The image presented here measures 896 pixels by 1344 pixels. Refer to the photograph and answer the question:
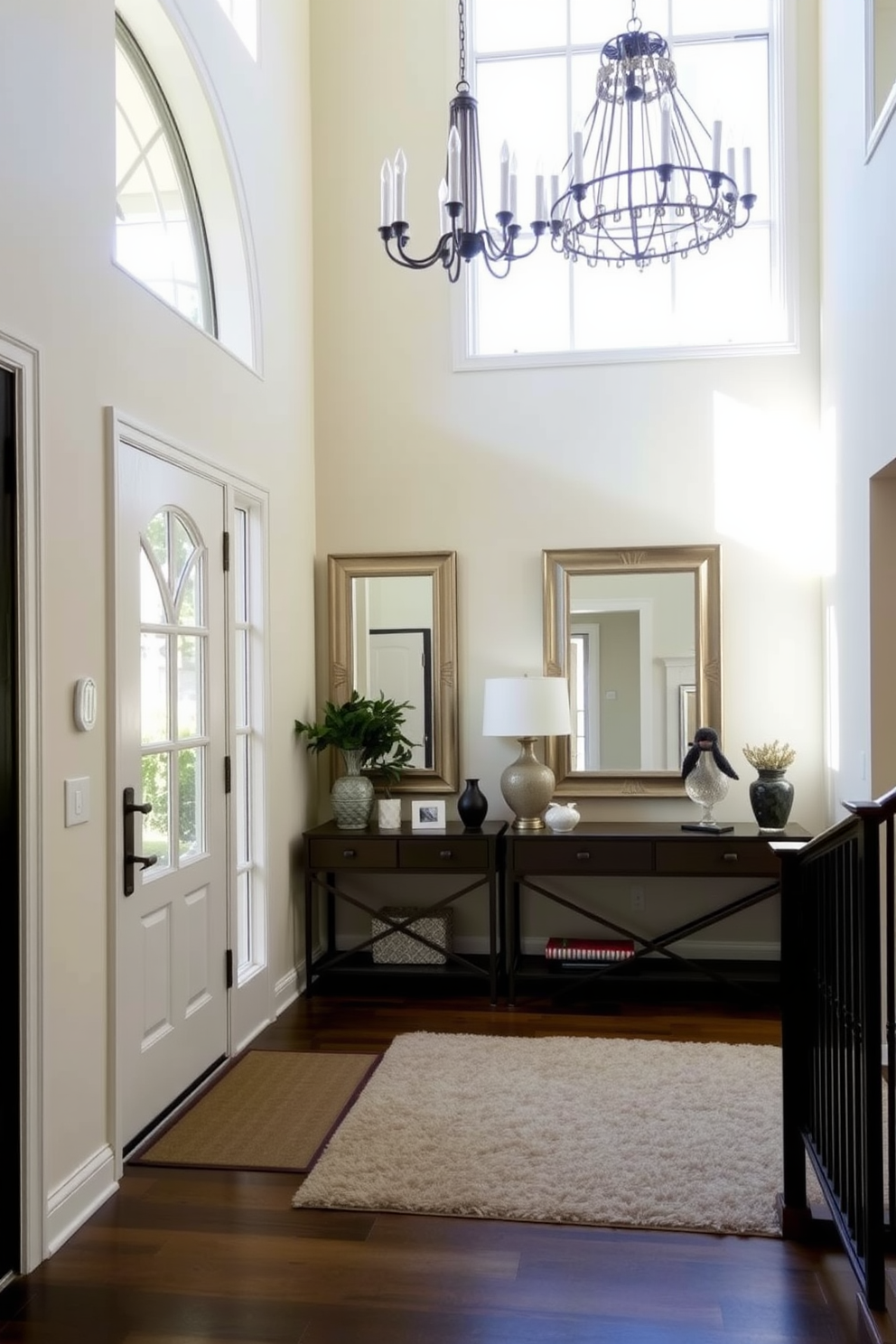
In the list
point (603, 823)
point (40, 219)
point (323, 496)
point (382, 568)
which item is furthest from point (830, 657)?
point (40, 219)

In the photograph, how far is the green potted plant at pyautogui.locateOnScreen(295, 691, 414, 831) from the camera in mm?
4910

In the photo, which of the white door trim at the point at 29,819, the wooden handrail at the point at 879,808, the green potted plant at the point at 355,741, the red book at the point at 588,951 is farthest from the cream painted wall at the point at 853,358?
the white door trim at the point at 29,819

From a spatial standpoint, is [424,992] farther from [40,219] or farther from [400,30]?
[400,30]

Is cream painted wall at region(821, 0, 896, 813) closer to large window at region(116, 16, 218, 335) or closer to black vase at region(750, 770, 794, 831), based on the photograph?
black vase at region(750, 770, 794, 831)

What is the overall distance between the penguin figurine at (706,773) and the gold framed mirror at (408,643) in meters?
1.12

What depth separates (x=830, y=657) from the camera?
4.75 m

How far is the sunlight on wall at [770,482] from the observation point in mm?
5016

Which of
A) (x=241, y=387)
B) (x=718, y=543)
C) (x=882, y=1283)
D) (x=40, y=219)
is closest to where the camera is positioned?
(x=882, y=1283)

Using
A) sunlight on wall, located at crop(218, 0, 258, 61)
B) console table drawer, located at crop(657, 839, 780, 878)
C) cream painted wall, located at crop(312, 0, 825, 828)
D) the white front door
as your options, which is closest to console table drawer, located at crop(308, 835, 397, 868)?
cream painted wall, located at crop(312, 0, 825, 828)

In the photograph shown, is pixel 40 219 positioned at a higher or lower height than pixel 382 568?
higher

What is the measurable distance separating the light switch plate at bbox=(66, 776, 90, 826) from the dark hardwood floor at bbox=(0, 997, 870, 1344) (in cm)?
105

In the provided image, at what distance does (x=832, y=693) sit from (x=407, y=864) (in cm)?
201

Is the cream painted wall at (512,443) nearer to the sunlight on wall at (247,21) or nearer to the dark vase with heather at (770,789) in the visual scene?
the dark vase with heather at (770,789)

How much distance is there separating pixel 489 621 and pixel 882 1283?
344 cm
